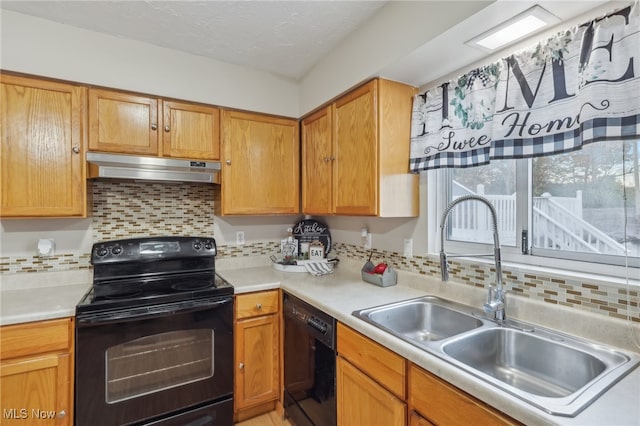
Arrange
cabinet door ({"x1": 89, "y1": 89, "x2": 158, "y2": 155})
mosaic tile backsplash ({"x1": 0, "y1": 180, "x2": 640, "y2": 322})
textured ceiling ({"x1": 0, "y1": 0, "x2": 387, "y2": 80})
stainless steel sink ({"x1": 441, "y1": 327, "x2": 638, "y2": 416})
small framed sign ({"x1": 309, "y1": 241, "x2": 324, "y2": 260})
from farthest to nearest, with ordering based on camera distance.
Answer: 1. small framed sign ({"x1": 309, "y1": 241, "x2": 324, "y2": 260})
2. cabinet door ({"x1": 89, "y1": 89, "x2": 158, "y2": 155})
3. textured ceiling ({"x1": 0, "y1": 0, "x2": 387, "y2": 80})
4. mosaic tile backsplash ({"x1": 0, "y1": 180, "x2": 640, "y2": 322})
5. stainless steel sink ({"x1": 441, "y1": 327, "x2": 638, "y2": 416})

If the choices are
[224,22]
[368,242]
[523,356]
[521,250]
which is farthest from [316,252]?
[224,22]

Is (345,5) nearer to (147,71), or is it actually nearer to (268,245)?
(147,71)

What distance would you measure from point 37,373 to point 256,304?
1051 millimetres

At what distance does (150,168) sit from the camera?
190cm

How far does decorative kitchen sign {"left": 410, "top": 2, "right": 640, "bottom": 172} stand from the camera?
103cm

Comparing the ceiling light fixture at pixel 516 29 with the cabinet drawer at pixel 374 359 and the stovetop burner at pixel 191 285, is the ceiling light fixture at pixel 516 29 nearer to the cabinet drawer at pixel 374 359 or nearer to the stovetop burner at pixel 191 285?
the cabinet drawer at pixel 374 359

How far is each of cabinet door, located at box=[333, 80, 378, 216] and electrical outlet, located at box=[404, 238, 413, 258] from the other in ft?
1.11

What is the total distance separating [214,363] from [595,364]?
5.67 ft

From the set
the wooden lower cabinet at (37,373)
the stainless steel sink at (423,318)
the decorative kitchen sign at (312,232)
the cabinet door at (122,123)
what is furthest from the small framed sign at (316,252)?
the wooden lower cabinet at (37,373)

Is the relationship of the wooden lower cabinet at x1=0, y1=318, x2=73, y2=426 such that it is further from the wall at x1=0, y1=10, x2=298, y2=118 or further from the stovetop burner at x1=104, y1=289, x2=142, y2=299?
the wall at x1=0, y1=10, x2=298, y2=118

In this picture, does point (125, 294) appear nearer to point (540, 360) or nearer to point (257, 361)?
point (257, 361)

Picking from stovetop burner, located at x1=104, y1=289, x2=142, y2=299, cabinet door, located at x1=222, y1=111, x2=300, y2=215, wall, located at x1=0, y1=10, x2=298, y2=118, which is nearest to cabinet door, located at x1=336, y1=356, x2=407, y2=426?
stovetop burner, located at x1=104, y1=289, x2=142, y2=299

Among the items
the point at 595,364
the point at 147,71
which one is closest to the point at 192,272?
the point at 147,71

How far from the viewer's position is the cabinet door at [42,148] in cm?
162
